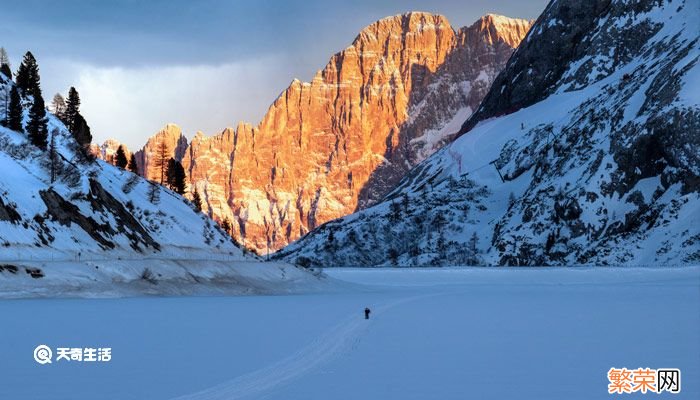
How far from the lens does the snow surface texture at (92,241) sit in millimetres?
57188

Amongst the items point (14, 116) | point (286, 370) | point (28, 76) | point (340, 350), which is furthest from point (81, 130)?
point (286, 370)

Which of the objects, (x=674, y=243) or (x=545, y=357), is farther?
(x=674, y=243)

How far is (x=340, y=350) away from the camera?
2544cm

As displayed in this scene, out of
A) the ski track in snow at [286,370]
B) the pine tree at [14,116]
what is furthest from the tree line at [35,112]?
the ski track in snow at [286,370]

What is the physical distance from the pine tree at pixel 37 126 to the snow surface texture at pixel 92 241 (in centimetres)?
126

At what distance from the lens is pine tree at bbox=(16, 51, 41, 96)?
348ft

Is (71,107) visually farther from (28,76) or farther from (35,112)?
(35,112)

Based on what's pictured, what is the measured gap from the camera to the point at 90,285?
188 feet

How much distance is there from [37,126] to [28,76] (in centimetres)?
2608

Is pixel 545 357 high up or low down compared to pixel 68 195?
down

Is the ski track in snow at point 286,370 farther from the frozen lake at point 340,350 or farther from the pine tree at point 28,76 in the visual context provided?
the pine tree at point 28,76

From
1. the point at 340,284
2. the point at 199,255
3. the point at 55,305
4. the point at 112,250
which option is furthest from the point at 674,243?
the point at 55,305

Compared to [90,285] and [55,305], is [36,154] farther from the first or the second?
[55,305]

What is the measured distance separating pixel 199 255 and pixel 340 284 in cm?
1891
